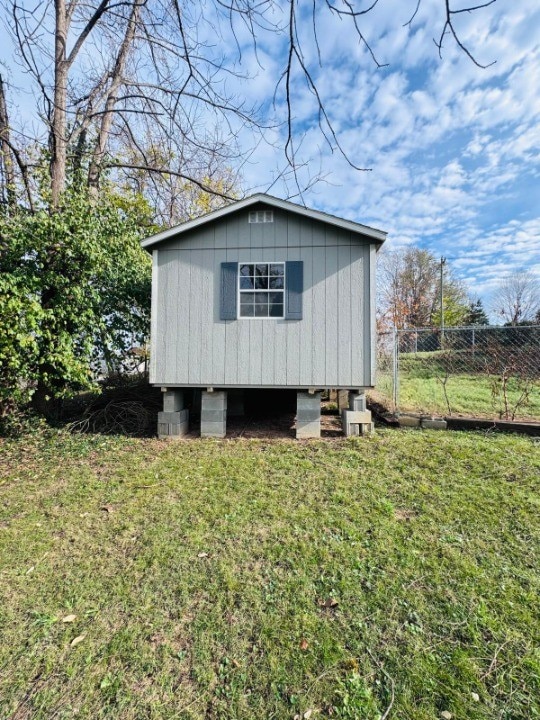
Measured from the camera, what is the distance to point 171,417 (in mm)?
5676

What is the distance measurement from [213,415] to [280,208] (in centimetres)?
358

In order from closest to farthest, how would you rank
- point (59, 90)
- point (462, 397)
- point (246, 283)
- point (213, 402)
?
point (246, 283)
point (213, 402)
point (59, 90)
point (462, 397)

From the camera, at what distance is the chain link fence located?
589 centimetres

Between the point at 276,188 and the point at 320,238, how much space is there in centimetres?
224

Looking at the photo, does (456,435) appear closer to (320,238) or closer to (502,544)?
(502,544)

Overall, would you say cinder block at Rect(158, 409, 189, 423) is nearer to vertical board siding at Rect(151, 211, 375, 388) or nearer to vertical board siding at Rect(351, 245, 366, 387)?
vertical board siding at Rect(151, 211, 375, 388)

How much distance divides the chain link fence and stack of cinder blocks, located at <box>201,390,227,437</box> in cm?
304

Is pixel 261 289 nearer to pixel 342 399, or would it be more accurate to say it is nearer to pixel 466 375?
pixel 342 399

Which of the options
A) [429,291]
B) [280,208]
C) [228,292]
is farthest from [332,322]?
[429,291]

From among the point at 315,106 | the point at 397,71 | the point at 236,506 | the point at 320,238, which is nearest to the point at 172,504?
the point at 236,506

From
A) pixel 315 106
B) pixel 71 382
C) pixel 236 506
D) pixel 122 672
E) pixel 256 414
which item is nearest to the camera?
pixel 122 672

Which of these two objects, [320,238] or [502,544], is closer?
[502,544]

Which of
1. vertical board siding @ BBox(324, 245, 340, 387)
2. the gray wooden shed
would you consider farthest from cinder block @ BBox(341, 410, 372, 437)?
vertical board siding @ BBox(324, 245, 340, 387)

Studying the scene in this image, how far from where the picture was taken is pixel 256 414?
7520mm
